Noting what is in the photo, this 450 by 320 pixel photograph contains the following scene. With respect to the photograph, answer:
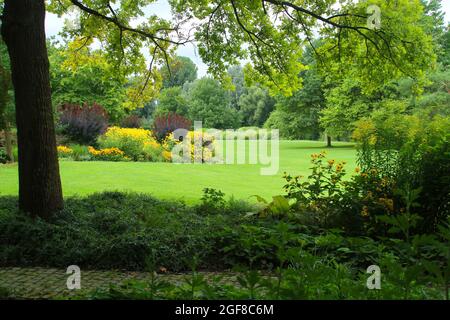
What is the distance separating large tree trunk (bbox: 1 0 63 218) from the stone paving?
4.89 ft

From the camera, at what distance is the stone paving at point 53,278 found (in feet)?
14.6

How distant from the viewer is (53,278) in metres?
4.84

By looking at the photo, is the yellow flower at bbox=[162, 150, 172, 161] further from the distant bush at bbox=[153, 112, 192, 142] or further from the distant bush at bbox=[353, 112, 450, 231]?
the distant bush at bbox=[353, 112, 450, 231]

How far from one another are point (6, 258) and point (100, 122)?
14.1 m

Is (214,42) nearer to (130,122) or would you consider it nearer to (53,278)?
(53,278)

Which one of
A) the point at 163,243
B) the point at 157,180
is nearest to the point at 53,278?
the point at 163,243

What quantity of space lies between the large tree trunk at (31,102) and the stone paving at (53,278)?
1491 millimetres

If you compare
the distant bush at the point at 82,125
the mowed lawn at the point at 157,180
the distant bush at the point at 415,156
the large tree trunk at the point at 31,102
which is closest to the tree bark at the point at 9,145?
the mowed lawn at the point at 157,180

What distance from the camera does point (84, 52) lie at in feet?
35.7

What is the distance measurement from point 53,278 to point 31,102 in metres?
2.77

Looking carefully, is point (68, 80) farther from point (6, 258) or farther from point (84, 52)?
point (6, 258)

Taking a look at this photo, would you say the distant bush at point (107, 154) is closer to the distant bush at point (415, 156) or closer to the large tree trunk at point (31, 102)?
the large tree trunk at point (31, 102)
